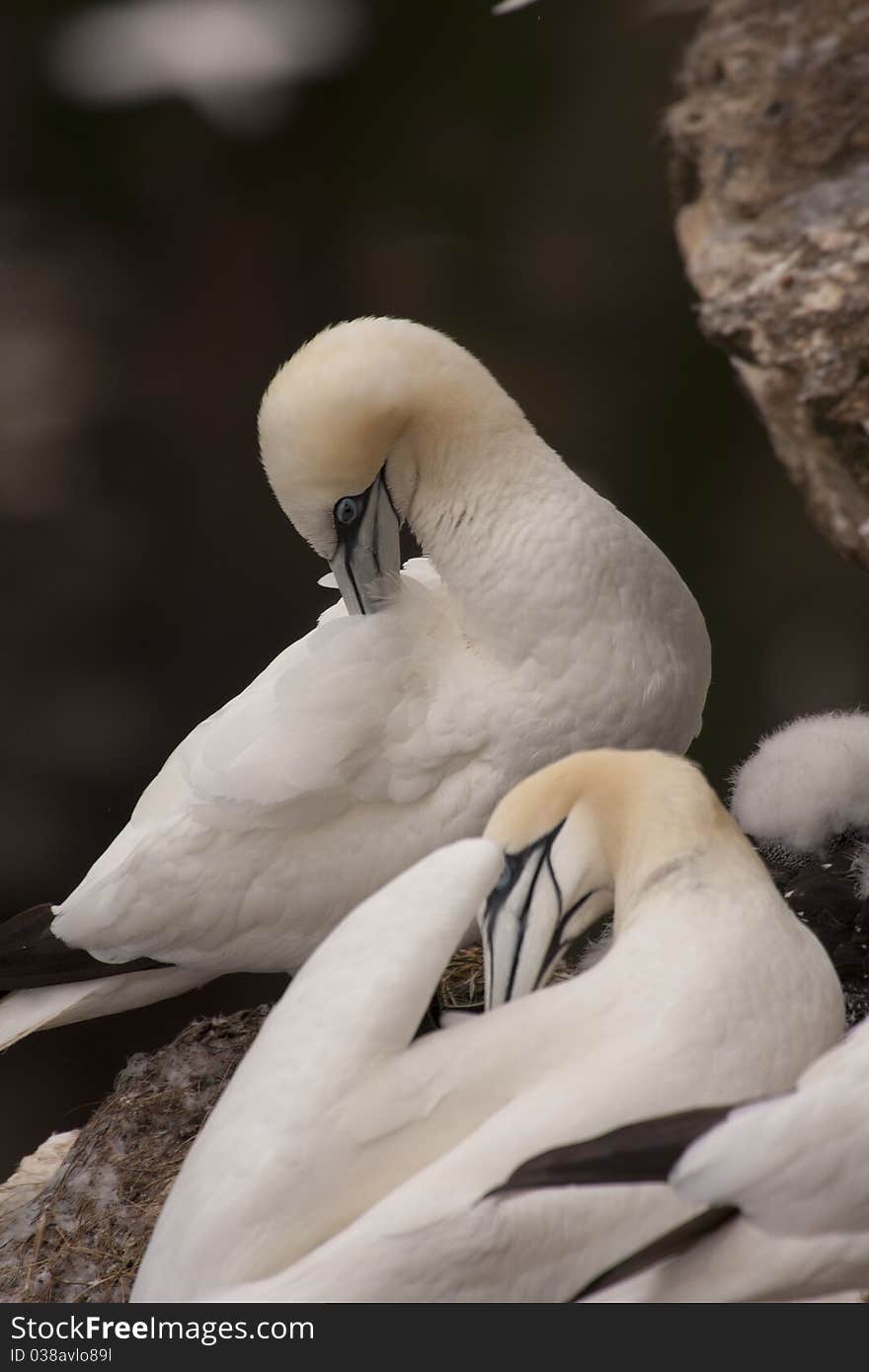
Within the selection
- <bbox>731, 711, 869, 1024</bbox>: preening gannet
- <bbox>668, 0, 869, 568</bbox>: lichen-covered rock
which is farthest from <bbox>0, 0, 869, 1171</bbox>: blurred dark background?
<bbox>731, 711, 869, 1024</bbox>: preening gannet

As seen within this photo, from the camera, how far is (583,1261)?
1302 mm

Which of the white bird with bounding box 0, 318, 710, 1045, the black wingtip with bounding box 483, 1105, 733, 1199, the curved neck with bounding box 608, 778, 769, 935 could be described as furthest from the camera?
the white bird with bounding box 0, 318, 710, 1045

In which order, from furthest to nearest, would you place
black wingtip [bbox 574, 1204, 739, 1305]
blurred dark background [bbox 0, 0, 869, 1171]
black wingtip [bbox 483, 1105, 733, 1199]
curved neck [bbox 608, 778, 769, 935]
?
blurred dark background [bbox 0, 0, 869, 1171] → curved neck [bbox 608, 778, 769, 935] → black wingtip [bbox 574, 1204, 739, 1305] → black wingtip [bbox 483, 1105, 733, 1199]

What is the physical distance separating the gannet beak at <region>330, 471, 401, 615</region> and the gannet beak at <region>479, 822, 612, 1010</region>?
0.59 meters

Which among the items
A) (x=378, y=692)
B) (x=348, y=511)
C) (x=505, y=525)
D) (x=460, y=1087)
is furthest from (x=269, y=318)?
(x=460, y=1087)

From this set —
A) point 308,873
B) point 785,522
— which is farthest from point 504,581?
point 785,522

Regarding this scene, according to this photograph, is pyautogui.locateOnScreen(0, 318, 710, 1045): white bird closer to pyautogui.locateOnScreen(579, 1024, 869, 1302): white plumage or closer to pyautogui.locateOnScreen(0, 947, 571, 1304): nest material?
pyautogui.locateOnScreen(0, 947, 571, 1304): nest material

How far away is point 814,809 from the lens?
2240 millimetres

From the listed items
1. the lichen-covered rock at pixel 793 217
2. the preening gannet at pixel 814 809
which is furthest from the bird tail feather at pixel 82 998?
the lichen-covered rock at pixel 793 217

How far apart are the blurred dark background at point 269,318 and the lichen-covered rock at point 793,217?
12 cm

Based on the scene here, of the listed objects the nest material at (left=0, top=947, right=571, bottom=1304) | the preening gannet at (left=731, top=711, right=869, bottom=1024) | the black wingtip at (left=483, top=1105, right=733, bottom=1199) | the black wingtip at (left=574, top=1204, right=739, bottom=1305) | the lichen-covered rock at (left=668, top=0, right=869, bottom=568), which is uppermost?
the lichen-covered rock at (left=668, top=0, right=869, bottom=568)

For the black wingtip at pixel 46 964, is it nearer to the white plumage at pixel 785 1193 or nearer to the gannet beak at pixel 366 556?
the gannet beak at pixel 366 556

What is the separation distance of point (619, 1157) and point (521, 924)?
545mm

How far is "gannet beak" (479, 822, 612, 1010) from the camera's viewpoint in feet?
5.48
